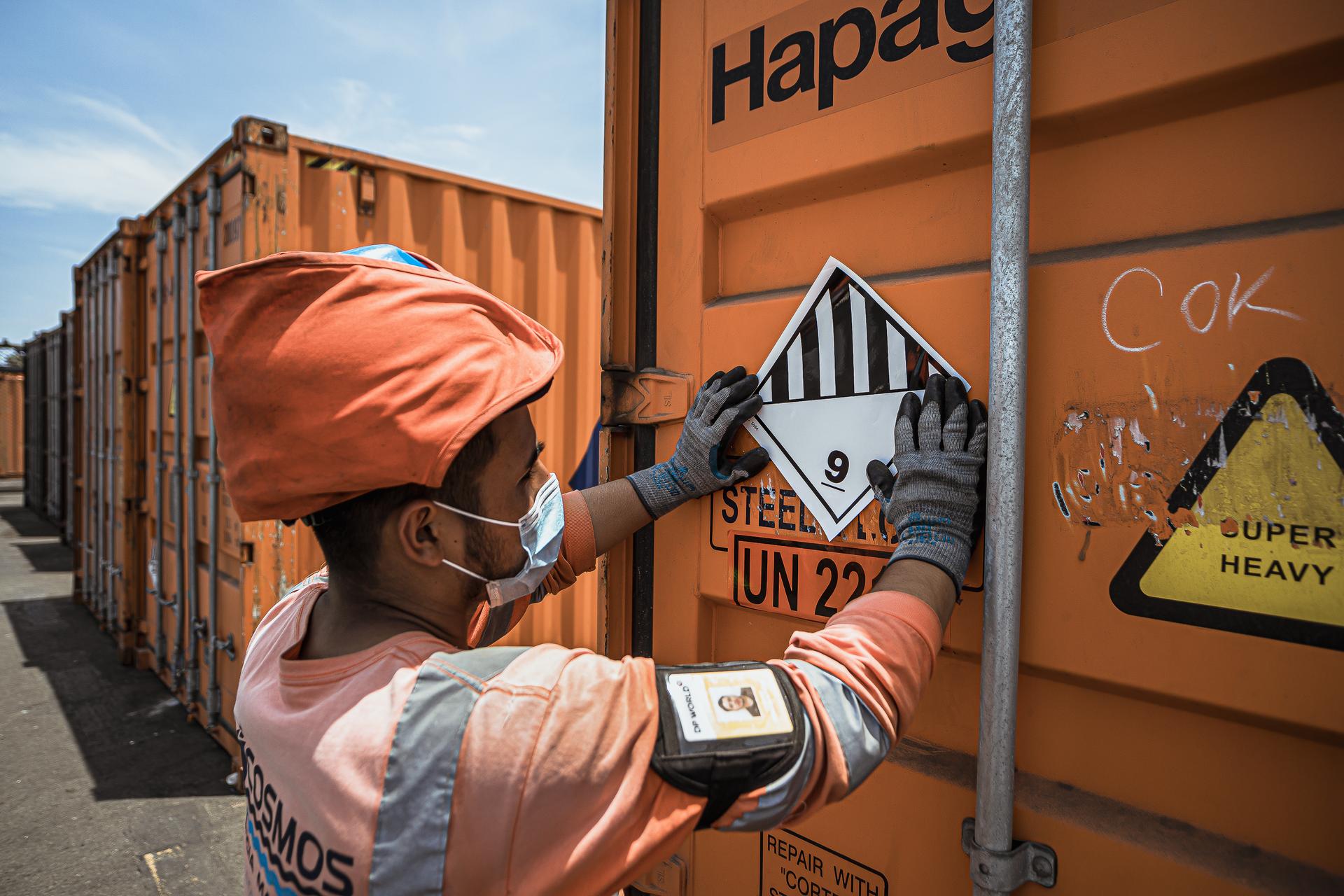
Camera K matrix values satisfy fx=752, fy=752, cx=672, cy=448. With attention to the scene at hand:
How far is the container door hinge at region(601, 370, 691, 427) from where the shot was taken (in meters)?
1.63

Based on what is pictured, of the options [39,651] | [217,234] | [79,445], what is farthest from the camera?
[79,445]

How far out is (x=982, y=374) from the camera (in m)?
1.14

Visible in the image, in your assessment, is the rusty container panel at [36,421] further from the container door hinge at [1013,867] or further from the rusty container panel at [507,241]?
the container door hinge at [1013,867]

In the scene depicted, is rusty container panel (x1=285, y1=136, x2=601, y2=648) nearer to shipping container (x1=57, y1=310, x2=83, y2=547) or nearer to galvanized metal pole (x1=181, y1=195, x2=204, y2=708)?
galvanized metal pole (x1=181, y1=195, x2=204, y2=708)

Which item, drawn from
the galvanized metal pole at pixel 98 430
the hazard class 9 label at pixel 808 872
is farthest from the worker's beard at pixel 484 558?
the galvanized metal pole at pixel 98 430

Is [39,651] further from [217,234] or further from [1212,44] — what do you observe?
[1212,44]

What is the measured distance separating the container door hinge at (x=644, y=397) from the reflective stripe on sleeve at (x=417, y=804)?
2.84ft

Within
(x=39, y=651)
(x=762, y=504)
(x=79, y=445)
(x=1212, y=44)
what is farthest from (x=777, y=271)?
(x=79, y=445)

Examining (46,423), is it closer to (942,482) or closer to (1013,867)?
(942,482)

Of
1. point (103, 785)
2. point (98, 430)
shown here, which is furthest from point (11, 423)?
point (103, 785)

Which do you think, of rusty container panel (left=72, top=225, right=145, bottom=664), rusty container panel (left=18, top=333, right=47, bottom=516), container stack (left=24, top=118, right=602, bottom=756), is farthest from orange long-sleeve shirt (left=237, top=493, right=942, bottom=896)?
rusty container panel (left=18, top=333, right=47, bottom=516)

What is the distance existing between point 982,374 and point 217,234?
13.8ft

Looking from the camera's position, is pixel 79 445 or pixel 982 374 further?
pixel 79 445

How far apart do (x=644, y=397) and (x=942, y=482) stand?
787 millimetres
